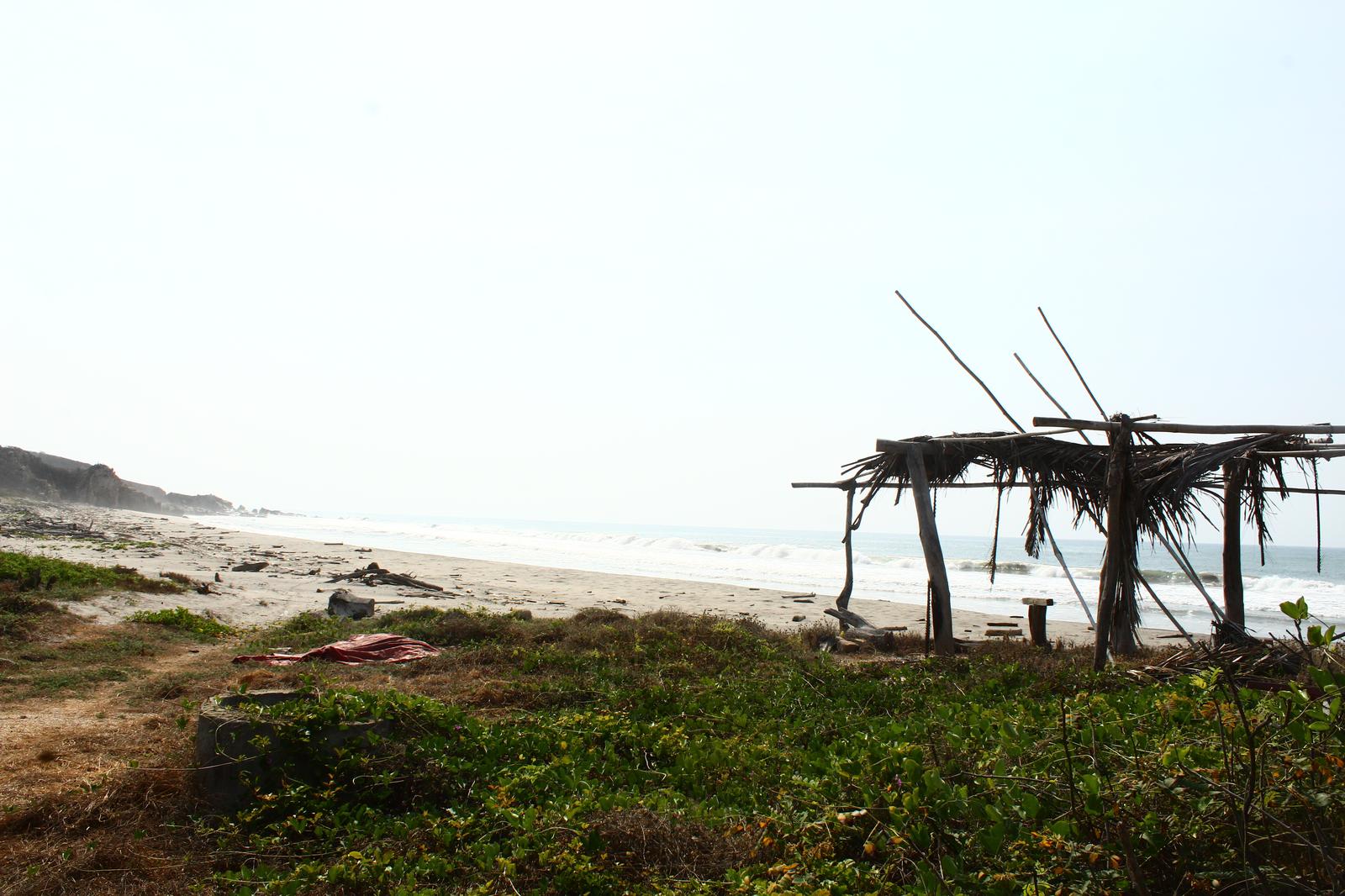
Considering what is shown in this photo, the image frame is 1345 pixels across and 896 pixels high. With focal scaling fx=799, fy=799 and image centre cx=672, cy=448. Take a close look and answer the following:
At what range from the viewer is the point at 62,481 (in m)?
62.4

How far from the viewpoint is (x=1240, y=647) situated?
7934 millimetres

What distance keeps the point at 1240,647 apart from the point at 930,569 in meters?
3.44

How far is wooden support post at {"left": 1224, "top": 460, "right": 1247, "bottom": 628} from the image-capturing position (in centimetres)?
1050

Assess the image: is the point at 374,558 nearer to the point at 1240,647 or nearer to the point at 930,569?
the point at 930,569

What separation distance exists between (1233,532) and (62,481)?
7558cm

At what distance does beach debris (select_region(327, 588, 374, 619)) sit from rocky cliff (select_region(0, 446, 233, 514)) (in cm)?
5968

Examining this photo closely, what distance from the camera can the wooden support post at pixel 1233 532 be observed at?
34.4 ft

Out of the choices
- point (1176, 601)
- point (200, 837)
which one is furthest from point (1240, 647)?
point (1176, 601)

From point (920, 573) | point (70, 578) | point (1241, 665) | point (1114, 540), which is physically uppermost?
point (1114, 540)

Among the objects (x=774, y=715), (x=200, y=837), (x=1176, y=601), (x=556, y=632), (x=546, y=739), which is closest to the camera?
→ (x=200, y=837)

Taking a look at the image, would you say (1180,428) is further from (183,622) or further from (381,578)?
(381,578)

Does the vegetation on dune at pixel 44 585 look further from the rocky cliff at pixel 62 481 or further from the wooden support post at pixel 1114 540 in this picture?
the rocky cliff at pixel 62 481

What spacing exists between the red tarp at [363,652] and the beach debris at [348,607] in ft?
10.2

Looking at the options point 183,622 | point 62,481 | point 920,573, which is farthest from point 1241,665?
point 62,481
